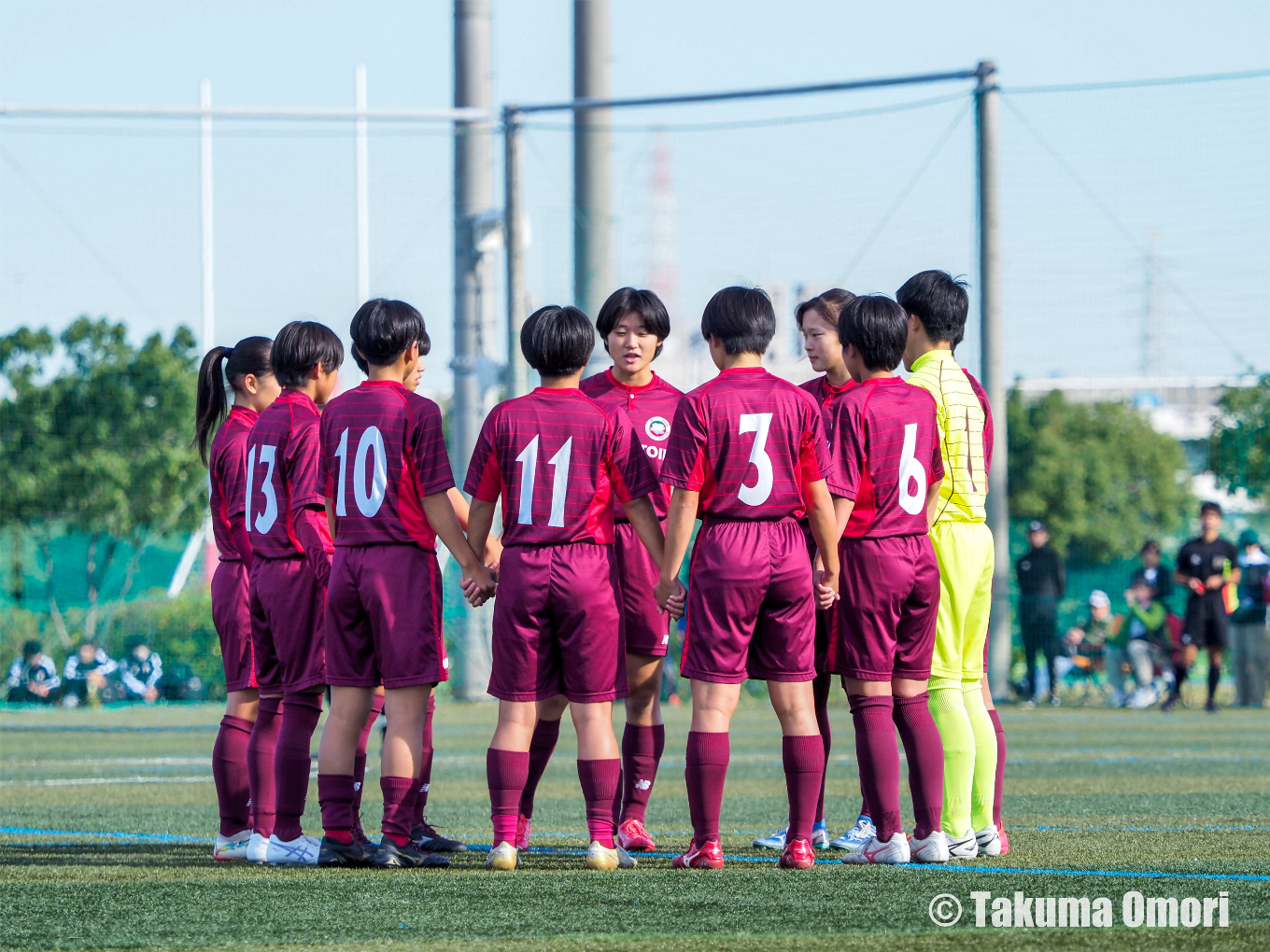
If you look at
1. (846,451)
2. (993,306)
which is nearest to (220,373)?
(846,451)

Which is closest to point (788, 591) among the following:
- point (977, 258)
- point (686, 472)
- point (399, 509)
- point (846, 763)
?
point (686, 472)

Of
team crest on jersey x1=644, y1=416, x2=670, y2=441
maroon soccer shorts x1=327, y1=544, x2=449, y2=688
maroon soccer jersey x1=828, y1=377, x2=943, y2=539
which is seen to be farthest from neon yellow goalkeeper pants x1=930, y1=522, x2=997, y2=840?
maroon soccer shorts x1=327, y1=544, x2=449, y2=688

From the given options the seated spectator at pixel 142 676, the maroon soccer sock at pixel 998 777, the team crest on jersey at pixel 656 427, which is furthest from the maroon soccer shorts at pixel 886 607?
the seated spectator at pixel 142 676

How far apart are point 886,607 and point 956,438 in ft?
2.31

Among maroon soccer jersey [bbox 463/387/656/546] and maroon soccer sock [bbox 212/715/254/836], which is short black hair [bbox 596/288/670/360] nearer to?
maroon soccer jersey [bbox 463/387/656/546]

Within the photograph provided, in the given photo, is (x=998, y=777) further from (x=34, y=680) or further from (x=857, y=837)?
(x=34, y=680)

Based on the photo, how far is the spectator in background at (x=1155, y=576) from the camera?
18.7m

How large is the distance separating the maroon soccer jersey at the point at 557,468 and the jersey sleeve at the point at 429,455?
0.10 metres

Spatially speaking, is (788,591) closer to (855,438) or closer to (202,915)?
(855,438)

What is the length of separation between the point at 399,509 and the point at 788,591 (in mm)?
1338

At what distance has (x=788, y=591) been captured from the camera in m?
5.62

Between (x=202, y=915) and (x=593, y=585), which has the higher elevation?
(x=593, y=585)

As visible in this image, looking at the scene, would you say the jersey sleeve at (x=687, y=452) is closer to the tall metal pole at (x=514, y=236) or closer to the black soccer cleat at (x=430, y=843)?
the black soccer cleat at (x=430, y=843)

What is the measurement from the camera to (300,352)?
6191mm
